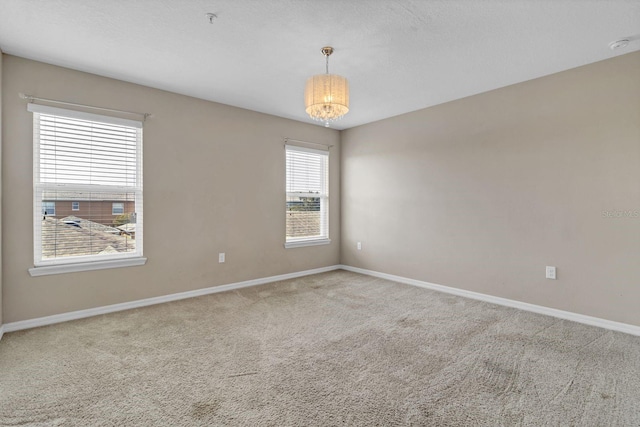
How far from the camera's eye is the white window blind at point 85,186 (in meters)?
3.08

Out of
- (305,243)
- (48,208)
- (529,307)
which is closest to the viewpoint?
(48,208)

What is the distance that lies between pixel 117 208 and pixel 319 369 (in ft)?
9.27

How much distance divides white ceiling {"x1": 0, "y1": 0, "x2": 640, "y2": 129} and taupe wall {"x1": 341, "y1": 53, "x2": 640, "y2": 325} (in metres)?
0.35

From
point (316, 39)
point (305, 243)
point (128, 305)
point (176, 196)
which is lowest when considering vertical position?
point (128, 305)

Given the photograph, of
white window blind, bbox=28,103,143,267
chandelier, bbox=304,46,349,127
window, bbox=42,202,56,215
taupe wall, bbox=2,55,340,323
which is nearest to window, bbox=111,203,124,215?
white window blind, bbox=28,103,143,267

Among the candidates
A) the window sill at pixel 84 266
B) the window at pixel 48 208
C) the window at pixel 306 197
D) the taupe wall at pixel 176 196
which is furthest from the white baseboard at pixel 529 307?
the window at pixel 48 208

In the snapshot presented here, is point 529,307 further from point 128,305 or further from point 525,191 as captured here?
point 128,305

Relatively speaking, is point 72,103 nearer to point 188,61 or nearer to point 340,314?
point 188,61

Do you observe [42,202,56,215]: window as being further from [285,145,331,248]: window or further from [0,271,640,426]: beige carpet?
[285,145,331,248]: window

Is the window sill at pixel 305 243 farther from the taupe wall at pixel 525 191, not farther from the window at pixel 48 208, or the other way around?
the window at pixel 48 208

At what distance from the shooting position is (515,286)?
11.8 feet

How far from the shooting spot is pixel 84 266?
3.25 meters

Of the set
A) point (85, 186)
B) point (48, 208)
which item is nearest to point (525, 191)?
point (85, 186)

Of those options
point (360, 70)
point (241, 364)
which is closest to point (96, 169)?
point (241, 364)
